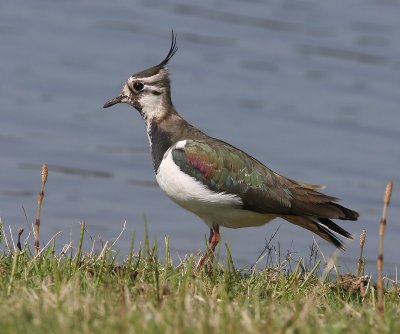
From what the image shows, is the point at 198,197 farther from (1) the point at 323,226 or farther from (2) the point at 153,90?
(2) the point at 153,90

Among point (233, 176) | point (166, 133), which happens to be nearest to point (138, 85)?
point (166, 133)

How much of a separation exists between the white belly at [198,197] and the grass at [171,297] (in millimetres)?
444

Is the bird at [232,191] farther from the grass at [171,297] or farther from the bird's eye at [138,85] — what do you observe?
the bird's eye at [138,85]

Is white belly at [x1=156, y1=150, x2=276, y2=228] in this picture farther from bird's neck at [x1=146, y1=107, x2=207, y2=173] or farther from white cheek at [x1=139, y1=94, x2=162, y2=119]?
white cheek at [x1=139, y1=94, x2=162, y2=119]

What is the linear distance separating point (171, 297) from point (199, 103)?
1026 cm

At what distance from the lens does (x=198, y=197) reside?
8523 mm

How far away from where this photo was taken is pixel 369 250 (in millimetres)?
13508

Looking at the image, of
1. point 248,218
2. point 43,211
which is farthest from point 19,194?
point 248,218

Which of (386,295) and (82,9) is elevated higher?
(82,9)

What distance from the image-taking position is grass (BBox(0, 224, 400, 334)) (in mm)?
5641

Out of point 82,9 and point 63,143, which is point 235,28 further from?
point 63,143

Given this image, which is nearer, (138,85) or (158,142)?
(158,142)

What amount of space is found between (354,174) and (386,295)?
25.5 ft

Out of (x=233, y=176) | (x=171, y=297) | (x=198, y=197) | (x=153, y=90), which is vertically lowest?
(x=171, y=297)
